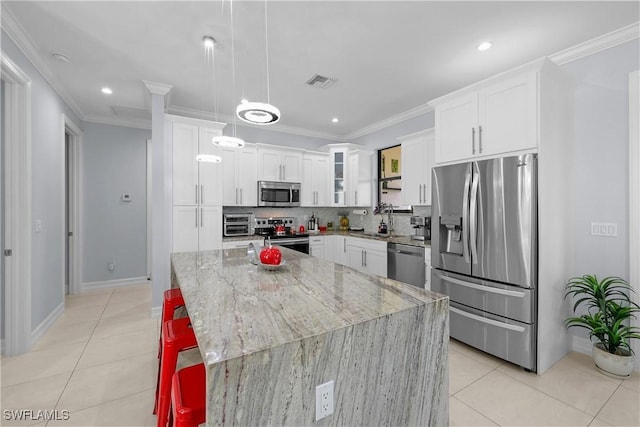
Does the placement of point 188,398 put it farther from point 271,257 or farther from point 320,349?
point 271,257

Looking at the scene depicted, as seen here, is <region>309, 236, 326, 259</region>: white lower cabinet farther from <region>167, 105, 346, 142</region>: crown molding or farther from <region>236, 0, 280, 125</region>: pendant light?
<region>236, 0, 280, 125</region>: pendant light

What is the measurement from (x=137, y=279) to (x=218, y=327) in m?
4.69

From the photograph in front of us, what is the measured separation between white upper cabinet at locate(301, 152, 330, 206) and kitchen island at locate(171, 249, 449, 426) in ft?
11.2

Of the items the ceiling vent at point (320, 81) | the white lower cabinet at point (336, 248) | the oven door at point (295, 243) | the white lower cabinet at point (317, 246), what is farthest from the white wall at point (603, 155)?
the oven door at point (295, 243)

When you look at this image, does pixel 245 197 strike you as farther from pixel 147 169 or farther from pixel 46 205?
pixel 46 205

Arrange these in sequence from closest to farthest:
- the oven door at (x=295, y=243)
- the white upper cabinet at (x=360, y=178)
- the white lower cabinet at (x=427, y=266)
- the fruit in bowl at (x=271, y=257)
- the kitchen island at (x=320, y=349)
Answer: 1. the kitchen island at (x=320, y=349)
2. the fruit in bowl at (x=271, y=257)
3. the white lower cabinet at (x=427, y=266)
4. the oven door at (x=295, y=243)
5. the white upper cabinet at (x=360, y=178)

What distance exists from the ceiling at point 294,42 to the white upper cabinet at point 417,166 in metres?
0.56

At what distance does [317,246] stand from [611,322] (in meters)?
3.36

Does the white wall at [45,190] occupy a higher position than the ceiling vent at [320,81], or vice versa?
the ceiling vent at [320,81]

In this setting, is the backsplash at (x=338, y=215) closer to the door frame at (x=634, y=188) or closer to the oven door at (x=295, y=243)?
the oven door at (x=295, y=243)

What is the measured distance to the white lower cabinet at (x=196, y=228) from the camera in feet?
11.8

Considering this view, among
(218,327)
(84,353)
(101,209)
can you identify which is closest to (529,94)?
(218,327)

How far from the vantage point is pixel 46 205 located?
120 inches

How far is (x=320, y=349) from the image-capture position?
0.97 m
